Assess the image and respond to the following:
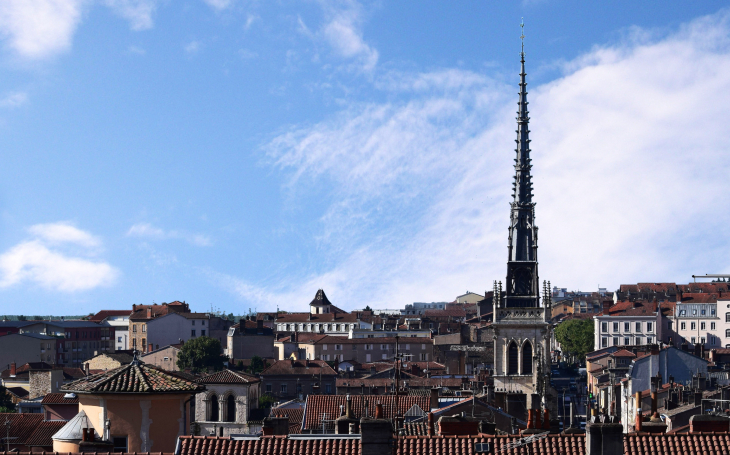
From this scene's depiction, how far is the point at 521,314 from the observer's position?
222ft

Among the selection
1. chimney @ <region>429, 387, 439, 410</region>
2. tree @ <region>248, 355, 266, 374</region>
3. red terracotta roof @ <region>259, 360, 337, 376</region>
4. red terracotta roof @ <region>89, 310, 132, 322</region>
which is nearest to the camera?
chimney @ <region>429, 387, 439, 410</region>

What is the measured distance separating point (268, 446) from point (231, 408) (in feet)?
124

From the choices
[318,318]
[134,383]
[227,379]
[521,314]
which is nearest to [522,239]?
[521,314]

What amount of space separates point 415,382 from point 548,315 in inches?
611

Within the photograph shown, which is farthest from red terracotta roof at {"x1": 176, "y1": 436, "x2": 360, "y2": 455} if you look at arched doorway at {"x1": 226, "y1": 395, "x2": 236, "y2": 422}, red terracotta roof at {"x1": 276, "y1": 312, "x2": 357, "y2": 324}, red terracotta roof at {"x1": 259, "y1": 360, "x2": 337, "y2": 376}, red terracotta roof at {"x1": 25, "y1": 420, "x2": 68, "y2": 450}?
red terracotta roof at {"x1": 276, "y1": 312, "x2": 357, "y2": 324}

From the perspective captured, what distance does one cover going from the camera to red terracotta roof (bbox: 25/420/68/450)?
4372 centimetres

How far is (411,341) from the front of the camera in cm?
12544

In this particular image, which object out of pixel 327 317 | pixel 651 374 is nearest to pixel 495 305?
pixel 651 374

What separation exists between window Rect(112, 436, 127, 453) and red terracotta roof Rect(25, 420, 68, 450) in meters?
18.1

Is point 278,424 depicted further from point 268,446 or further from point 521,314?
point 521,314

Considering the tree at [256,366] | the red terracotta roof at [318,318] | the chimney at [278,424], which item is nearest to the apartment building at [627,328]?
the red terracotta roof at [318,318]

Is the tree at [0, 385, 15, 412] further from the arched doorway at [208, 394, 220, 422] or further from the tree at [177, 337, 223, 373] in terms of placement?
the tree at [177, 337, 223, 373]

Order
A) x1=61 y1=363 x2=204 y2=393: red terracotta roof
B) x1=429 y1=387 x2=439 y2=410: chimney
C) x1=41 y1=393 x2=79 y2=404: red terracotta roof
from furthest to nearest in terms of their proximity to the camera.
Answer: x1=41 y1=393 x2=79 y2=404: red terracotta roof < x1=429 y1=387 x2=439 y2=410: chimney < x1=61 y1=363 x2=204 y2=393: red terracotta roof

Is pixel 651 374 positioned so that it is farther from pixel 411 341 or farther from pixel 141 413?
pixel 411 341
